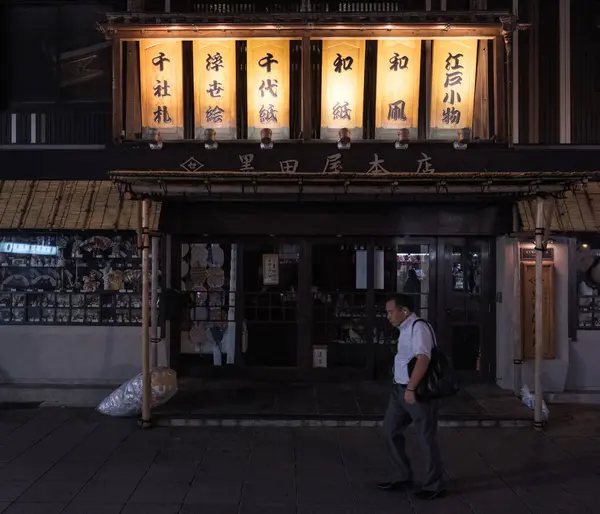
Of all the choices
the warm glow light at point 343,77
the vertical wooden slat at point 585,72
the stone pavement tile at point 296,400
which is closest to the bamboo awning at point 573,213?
the vertical wooden slat at point 585,72

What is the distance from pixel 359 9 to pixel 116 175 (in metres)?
5.25

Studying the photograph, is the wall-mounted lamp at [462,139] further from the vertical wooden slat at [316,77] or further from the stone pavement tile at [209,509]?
the stone pavement tile at [209,509]

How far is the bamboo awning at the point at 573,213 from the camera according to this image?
9.70 m

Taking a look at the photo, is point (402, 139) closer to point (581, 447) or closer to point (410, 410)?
point (410, 410)

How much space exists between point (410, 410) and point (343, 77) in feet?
16.8

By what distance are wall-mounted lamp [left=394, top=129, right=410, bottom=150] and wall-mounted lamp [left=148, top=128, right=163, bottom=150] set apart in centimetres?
342

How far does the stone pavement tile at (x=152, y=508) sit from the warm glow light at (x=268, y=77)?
17.9ft

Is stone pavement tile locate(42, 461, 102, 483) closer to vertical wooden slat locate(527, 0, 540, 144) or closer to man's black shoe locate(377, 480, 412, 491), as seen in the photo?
man's black shoe locate(377, 480, 412, 491)

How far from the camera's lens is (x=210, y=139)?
30.7ft

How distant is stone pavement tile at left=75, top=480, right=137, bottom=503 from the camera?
6.19 metres

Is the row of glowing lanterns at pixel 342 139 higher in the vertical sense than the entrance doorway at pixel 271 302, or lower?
higher

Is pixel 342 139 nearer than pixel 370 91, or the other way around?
pixel 342 139

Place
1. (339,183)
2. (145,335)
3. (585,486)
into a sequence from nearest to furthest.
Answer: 1. (585,486)
2. (339,183)
3. (145,335)

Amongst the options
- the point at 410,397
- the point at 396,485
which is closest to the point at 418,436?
the point at 410,397
